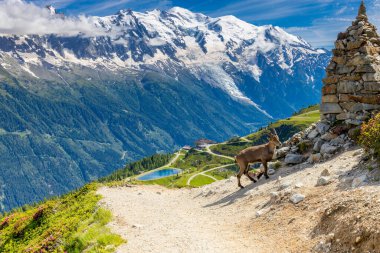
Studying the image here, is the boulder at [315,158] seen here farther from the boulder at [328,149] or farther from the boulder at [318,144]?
the boulder at [318,144]

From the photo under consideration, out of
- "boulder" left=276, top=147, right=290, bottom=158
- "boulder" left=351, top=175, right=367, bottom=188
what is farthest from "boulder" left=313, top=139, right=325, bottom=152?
"boulder" left=351, top=175, right=367, bottom=188

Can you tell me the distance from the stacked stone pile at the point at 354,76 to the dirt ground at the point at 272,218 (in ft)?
Result: 16.1

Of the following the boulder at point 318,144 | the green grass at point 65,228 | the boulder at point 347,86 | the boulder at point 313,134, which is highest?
the boulder at point 347,86

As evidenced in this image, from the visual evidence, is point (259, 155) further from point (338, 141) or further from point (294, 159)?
point (338, 141)

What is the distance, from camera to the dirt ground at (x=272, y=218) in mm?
16172

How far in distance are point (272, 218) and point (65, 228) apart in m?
14.2

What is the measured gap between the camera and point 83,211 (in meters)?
30.4

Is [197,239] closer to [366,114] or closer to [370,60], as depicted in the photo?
[366,114]

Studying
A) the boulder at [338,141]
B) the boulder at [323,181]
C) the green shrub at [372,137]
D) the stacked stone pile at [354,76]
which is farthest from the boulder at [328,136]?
the boulder at [323,181]

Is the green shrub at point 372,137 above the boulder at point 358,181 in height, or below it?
above

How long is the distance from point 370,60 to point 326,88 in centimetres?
412

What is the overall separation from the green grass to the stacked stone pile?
19.1 m

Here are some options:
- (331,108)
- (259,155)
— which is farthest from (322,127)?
(259,155)

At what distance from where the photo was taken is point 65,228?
27.8 m
